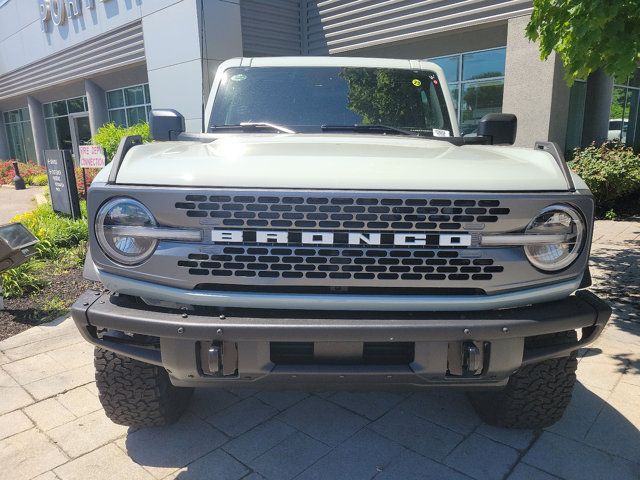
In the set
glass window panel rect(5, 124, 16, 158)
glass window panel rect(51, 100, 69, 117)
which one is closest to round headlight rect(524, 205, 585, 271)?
glass window panel rect(51, 100, 69, 117)

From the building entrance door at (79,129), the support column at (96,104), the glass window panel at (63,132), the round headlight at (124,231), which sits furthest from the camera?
the glass window panel at (63,132)

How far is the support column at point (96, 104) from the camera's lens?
17.9 metres

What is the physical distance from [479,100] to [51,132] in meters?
21.1

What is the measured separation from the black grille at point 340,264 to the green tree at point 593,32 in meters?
2.46

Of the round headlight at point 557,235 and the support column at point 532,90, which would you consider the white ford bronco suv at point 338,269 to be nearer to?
the round headlight at point 557,235

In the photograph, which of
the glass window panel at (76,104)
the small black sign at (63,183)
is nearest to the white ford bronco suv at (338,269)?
the small black sign at (63,183)

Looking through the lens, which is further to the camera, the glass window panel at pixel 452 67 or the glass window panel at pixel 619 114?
the glass window panel at pixel 619 114

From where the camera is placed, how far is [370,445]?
2.58 metres

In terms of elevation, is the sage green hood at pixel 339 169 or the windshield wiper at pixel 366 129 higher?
the windshield wiper at pixel 366 129

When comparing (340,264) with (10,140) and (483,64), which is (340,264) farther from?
(10,140)

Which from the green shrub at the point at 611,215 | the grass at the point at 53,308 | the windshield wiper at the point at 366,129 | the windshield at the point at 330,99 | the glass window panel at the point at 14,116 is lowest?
the green shrub at the point at 611,215

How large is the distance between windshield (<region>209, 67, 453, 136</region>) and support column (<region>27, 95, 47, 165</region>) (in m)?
23.5

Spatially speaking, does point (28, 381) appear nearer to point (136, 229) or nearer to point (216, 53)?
point (136, 229)

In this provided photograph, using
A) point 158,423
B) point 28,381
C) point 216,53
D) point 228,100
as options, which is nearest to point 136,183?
point 158,423
